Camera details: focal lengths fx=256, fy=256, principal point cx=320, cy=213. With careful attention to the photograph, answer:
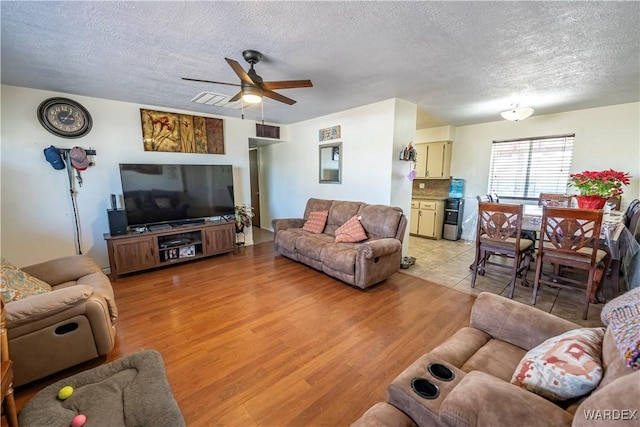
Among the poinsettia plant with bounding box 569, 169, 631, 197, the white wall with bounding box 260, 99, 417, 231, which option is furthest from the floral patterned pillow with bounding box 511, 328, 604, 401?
the white wall with bounding box 260, 99, 417, 231

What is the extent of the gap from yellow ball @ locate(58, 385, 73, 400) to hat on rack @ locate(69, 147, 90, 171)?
3.03 metres

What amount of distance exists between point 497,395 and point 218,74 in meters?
3.28

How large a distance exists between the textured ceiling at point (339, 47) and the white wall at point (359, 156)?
0.46m

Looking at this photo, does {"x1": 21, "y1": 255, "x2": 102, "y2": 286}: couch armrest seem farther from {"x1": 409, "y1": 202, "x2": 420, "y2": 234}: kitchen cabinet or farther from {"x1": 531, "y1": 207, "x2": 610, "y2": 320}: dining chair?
{"x1": 409, "y1": 202, "x2": 420, "y2": 234}: kitchen cabinet

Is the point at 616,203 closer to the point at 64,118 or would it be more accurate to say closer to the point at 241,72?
the point at 241,72

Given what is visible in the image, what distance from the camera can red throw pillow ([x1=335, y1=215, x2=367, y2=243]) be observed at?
3.60 meters

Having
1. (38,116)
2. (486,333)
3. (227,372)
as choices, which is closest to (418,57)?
(486,333)

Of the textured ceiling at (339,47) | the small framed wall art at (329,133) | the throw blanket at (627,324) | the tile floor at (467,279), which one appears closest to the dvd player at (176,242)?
the tile floor at (467,279)

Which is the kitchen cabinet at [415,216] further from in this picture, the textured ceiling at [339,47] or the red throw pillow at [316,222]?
the textured ceiling at [339,47]

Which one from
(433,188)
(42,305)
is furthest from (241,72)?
(433,188)

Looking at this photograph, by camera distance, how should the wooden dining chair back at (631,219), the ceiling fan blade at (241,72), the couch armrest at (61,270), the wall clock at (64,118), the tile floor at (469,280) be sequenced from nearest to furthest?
the ceiling fan blade at (241,72) → the couch armrest at (61,270) → the tile floor at (469,280) → the wooden dining chair back at (631,219) → the wall clock at (64,118)

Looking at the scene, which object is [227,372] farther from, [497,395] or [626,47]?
[626,47]

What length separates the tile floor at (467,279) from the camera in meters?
2.63

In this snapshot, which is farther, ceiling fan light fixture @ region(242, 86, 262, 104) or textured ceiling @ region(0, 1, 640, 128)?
ceiling fan light fixture @ region(242, 86, 262, 104)
